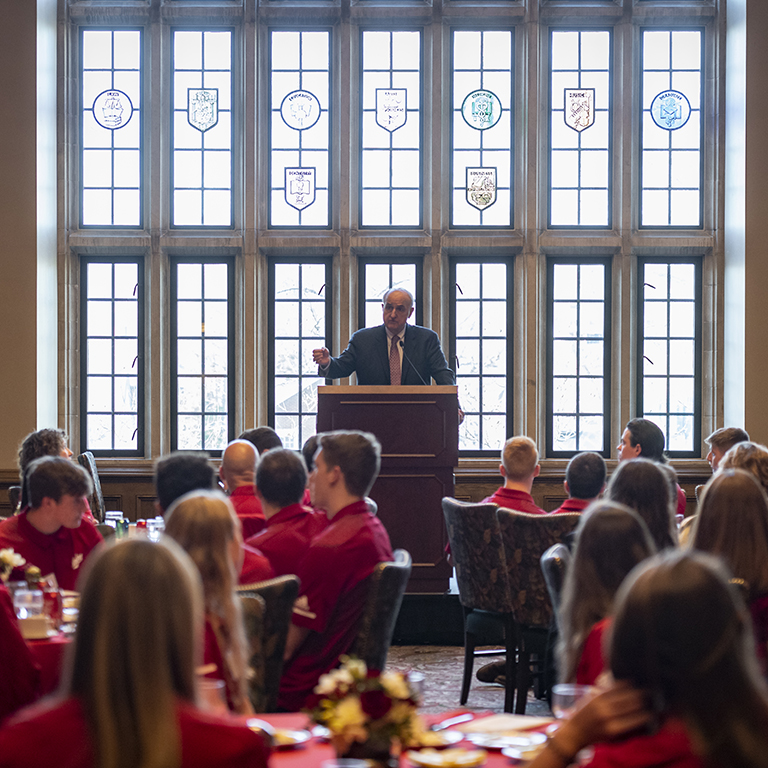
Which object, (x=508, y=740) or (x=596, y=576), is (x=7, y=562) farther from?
(x=596, y=576)

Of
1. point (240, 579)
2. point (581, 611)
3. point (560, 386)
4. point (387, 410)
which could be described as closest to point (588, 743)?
point (581, 611)

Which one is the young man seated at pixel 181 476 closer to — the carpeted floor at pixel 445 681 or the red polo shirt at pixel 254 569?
the red polo shirt at pixel 254 569

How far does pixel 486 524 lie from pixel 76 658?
359 cm

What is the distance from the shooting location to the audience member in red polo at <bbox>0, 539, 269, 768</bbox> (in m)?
1.28

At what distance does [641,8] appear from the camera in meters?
8.90

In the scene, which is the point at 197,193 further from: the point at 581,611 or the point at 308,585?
the point at 581,611

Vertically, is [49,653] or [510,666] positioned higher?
[49,653]

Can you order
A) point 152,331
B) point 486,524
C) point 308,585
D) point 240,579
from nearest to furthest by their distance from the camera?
point 240,579 < point 308,585 < point 486,524 < point 152,331

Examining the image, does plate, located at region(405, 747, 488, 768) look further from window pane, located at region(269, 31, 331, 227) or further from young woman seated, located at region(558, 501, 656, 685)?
window pane, located at region(269, 31, 331, 227)

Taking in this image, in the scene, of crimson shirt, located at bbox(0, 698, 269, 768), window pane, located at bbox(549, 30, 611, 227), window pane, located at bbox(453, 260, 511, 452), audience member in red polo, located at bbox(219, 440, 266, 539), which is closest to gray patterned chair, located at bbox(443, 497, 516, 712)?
audience member in red polo, located at bbox(219, 440, 266, 539)

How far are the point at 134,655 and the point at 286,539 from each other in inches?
80.8

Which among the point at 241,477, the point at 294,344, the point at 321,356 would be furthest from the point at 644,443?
the point at 294,344

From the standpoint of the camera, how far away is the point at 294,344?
9.02 meters

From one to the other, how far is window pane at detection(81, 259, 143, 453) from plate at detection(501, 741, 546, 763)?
7.47m
